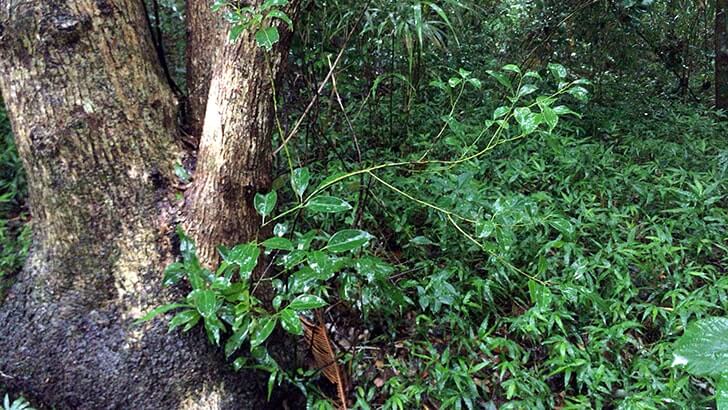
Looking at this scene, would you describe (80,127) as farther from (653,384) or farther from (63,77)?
(653,384)

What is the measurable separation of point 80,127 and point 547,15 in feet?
11.3

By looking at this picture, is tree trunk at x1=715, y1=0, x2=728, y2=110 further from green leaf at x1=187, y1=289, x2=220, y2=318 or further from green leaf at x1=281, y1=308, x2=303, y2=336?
green leaf at x1=187, y1=289, x2=220, y2=318

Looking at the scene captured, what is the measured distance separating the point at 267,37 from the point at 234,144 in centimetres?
30

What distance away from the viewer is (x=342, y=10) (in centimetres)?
221

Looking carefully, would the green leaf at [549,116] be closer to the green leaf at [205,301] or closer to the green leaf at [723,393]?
the green leaf at [723,393]

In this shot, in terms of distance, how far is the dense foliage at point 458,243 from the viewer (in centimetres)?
141


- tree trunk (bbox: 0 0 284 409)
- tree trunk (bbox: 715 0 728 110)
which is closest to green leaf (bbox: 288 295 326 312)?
tree trunk (bbox: 0 0 284 409)

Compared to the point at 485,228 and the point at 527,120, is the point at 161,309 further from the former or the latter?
the point at 527,120

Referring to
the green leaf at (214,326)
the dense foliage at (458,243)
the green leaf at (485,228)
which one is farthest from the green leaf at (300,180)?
the green leaf at (485,228)

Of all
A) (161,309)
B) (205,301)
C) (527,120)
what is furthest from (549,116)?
(161,309)

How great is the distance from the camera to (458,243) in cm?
211

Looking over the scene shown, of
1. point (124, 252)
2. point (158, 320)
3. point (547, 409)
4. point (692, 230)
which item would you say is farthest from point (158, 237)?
point (692, 230)

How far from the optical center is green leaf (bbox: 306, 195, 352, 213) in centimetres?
130

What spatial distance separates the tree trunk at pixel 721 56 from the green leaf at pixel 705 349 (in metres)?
3.82
